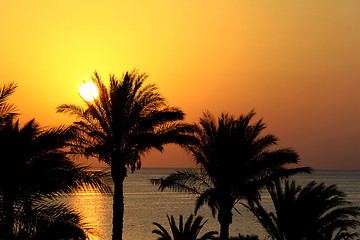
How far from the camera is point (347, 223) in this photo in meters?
22.5

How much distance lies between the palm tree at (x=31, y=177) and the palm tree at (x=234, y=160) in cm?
1213

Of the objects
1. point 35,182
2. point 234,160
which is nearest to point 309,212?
point 234,160

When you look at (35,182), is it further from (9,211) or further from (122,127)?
(122,127)

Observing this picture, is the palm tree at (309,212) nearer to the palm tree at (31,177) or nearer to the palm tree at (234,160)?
the palm tree at (234,160)

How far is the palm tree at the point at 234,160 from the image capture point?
25484 millimetres

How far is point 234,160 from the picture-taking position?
2553 cm

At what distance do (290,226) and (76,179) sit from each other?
39.3ft

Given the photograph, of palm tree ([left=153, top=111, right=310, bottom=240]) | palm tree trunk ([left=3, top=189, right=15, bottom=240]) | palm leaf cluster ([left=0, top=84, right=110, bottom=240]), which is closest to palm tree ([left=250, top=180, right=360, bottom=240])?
palm tree ([left=153, top=111, right=310, bottom=240])

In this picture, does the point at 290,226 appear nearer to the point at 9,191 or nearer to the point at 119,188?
the point at 119,188

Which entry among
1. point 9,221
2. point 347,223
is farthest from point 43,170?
point 347,223

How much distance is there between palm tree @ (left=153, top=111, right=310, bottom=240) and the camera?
25.5 m

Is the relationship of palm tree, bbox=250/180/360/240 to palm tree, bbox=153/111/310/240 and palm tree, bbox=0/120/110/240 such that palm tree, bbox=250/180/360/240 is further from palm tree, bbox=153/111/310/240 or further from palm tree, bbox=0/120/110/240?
palm tree, bbox=0/120/110/240

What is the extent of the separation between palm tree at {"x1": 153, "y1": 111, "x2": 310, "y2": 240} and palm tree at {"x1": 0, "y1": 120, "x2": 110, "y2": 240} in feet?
39.8

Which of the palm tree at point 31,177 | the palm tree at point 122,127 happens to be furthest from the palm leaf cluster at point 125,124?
the palm tree at point 31,177
